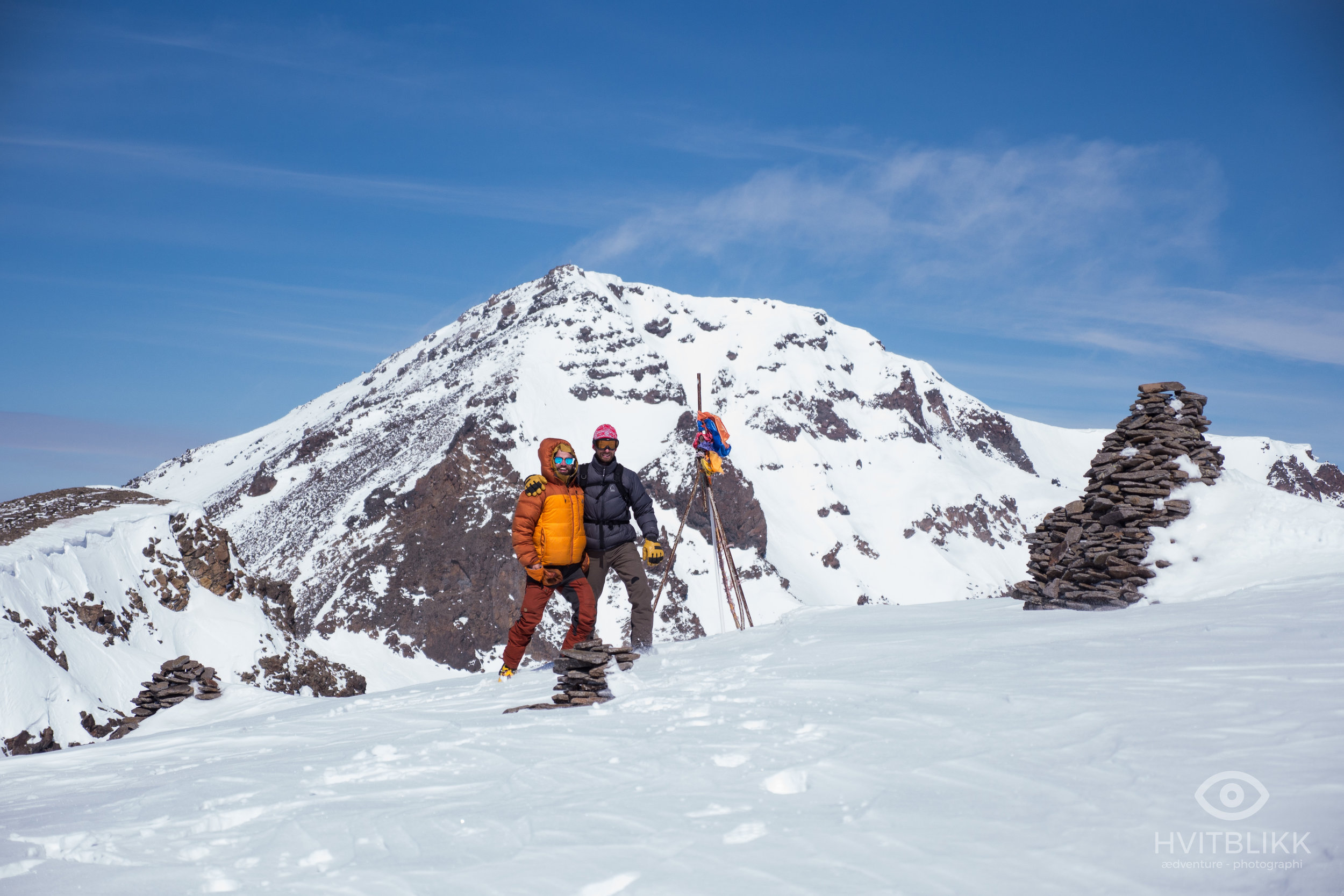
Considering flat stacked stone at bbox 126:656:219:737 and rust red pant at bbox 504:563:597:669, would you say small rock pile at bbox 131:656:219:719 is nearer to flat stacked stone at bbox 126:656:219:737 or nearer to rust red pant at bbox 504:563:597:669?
flat stacked stone at bbox 126:656:219:737

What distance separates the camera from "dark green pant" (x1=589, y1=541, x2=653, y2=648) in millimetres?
10523

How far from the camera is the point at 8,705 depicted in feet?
53.0

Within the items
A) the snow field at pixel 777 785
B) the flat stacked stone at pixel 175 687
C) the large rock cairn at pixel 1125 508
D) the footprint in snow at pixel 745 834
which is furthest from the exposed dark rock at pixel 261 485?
the footprint in snow at pixel 745 834

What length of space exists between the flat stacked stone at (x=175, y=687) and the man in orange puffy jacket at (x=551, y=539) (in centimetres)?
492

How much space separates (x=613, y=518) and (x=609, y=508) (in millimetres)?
151

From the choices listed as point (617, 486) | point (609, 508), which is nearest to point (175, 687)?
point (609, 508)

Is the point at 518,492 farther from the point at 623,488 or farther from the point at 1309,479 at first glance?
the point at 1309,479

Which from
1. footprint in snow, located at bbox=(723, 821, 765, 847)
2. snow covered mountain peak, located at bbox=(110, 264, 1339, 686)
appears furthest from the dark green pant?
snow covered mountain peak, located at bbox=(110, 264, 1339, 686)

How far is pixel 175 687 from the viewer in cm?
1171

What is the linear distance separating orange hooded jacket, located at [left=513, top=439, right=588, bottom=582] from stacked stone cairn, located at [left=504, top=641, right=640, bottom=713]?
1938 millimetres

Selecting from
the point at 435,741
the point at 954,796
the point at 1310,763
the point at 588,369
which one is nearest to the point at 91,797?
the point at 435,741

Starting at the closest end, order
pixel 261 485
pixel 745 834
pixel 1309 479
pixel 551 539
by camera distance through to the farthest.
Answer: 1. pixel 745 834
2. pixel 551 539
3. pixel 261 485
4. pixel 1309 479

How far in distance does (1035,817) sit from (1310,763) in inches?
60.0

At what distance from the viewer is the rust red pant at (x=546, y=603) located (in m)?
10.0
